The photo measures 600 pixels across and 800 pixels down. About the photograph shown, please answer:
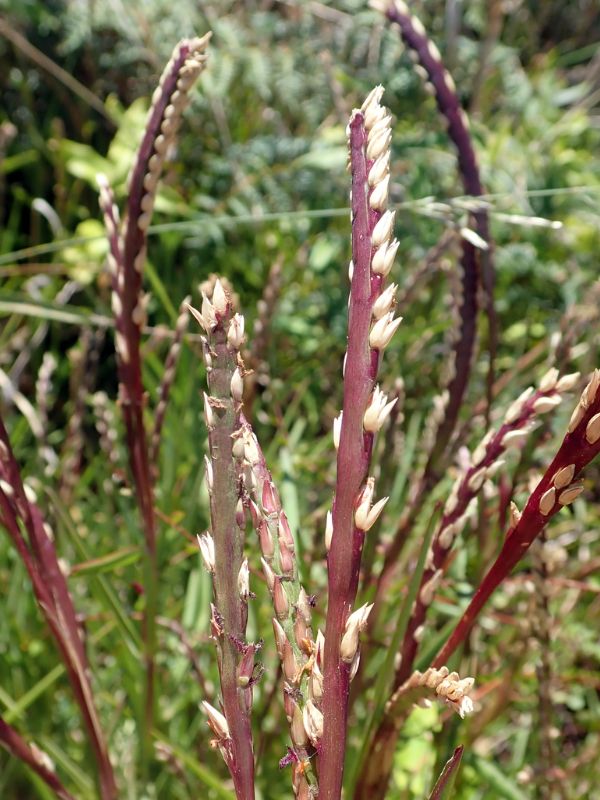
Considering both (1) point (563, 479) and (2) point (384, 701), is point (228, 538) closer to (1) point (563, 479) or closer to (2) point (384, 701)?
(1) point (563, 479)

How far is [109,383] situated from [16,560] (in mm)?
1005

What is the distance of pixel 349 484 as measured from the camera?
1.33 feet

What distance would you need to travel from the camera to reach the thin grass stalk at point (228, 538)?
40 cm

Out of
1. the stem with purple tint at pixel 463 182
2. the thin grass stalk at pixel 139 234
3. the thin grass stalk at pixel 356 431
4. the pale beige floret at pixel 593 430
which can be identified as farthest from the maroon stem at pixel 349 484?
the stem with purple tint at pixel 463 182

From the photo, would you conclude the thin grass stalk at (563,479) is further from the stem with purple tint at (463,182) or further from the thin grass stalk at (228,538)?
the stem with purple tint at (463,182)

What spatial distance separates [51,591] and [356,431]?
1.19 feet

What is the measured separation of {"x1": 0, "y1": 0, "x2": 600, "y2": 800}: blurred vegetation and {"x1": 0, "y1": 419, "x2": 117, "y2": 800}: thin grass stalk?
0.29 feet

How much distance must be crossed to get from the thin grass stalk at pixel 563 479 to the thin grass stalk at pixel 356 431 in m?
0.09

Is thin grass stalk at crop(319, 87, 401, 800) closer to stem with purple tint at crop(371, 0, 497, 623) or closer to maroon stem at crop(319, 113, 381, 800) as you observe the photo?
maroon stem at crop(319, 113, 381, 800)

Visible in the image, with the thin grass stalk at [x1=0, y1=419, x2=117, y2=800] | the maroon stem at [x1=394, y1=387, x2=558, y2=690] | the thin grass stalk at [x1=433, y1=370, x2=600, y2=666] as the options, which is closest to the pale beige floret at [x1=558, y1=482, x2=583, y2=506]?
the thin grass stalk at [x1=433, y1=370, x2=600, y2=666]

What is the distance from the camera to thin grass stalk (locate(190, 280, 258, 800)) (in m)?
0.40

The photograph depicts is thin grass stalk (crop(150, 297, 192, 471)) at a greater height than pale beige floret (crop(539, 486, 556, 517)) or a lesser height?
lesser

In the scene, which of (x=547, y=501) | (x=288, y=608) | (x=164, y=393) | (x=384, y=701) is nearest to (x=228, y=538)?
(x=288, y=608)

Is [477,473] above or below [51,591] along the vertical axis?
above
